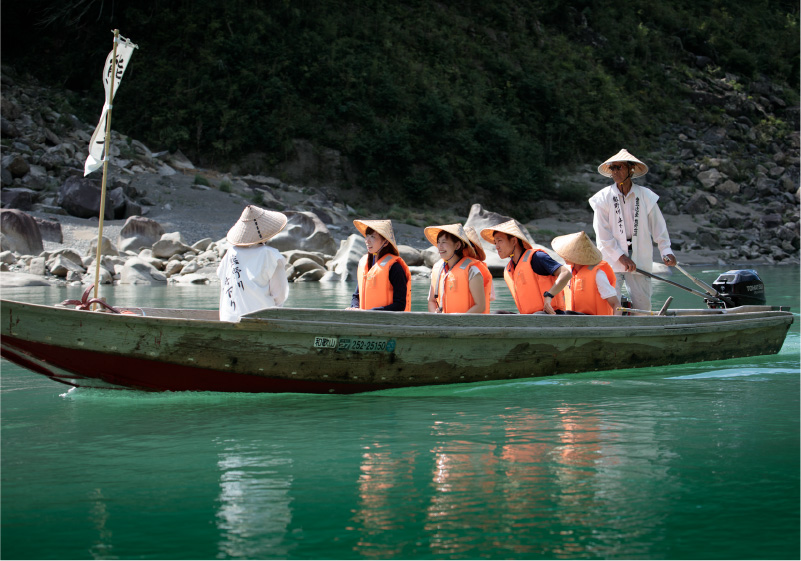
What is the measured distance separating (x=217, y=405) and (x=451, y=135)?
86.5 ft

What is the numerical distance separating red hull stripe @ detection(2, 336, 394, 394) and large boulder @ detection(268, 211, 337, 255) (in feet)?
42.3

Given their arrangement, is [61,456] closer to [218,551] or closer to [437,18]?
[218,551]

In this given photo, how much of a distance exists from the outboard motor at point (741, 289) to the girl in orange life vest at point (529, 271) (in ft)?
6.70

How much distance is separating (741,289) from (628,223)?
4.93 feet

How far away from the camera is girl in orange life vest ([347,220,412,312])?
5680 millimetres

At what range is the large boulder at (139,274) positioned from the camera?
49.3 ft

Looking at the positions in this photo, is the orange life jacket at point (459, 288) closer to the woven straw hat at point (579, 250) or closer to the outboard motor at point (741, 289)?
the woven straw hat at point (579, 250)

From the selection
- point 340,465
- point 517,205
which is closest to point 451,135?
point 517,205

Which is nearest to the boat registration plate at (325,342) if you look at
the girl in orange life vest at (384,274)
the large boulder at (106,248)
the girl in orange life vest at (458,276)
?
the girl in orange life vest at (384,274)

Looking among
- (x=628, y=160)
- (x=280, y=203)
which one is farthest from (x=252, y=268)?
(x=280, y=203)

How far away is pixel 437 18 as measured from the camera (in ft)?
115

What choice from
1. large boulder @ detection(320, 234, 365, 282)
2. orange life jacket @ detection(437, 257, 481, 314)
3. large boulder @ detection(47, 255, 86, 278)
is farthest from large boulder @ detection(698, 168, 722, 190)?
orange life jacket @ detection(437, 257, 481, 314)

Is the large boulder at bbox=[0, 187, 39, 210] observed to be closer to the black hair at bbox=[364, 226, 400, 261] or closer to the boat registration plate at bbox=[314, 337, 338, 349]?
the black hair at bbox=[364, 226, 400, 261]

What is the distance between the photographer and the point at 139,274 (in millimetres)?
15102
